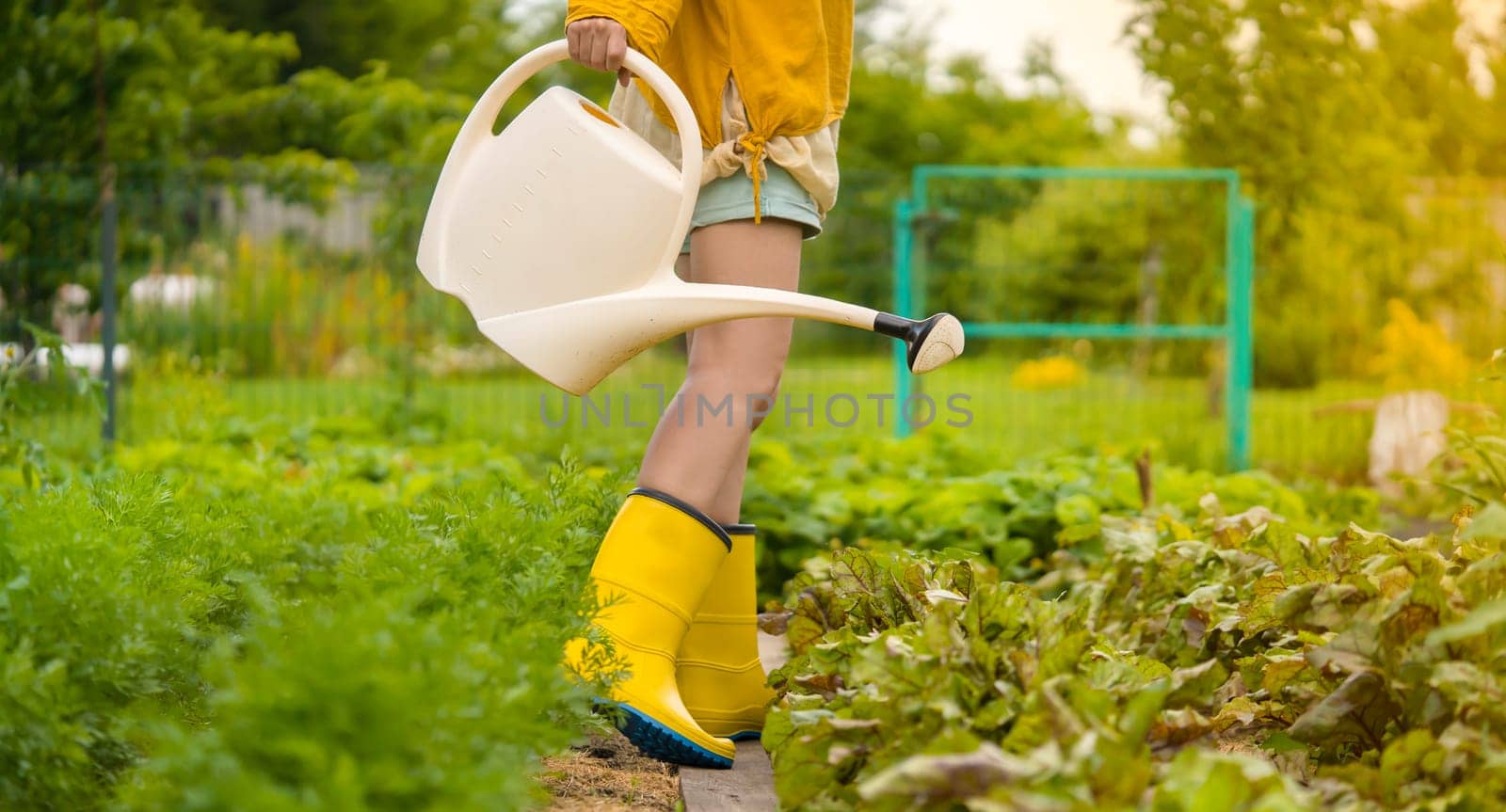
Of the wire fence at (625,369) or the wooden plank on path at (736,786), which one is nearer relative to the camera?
the wooden plank on path at (736,786)

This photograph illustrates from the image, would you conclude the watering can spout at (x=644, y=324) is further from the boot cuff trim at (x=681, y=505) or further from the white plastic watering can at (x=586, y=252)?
the boot cuff trim at (x=681, y=505)

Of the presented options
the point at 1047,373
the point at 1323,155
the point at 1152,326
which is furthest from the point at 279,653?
the point at 1047,373

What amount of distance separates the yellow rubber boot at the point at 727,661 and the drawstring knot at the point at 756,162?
486 millimetres

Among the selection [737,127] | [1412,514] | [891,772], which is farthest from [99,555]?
[1412,514]

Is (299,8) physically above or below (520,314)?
above

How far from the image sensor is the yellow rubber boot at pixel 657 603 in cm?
176

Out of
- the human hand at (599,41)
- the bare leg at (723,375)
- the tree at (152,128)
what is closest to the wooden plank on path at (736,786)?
the bare leg at (723,375)

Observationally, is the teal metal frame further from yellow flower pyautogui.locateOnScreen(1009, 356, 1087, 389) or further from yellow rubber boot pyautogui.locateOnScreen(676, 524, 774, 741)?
yellow rubber boot pyautogui.locateOnScreen(676, 524, 774, 741)

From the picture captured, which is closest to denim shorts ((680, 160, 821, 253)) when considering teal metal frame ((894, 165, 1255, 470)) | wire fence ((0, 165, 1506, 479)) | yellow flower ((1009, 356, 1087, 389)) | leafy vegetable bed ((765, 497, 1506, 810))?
leafy vegetable bed ((765, 497, 1506, 810))

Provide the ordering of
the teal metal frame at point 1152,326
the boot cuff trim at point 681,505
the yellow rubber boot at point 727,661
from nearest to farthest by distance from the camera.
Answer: the boot cuff trim at point 681,505 < the yellow rubber boot at point 727,661 < the teal metal frame at point 1152,326

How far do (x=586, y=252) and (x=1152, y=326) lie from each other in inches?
182

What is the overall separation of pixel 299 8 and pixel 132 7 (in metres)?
14.6

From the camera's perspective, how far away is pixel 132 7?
638cm

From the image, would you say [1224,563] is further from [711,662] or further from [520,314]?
[520,314]
